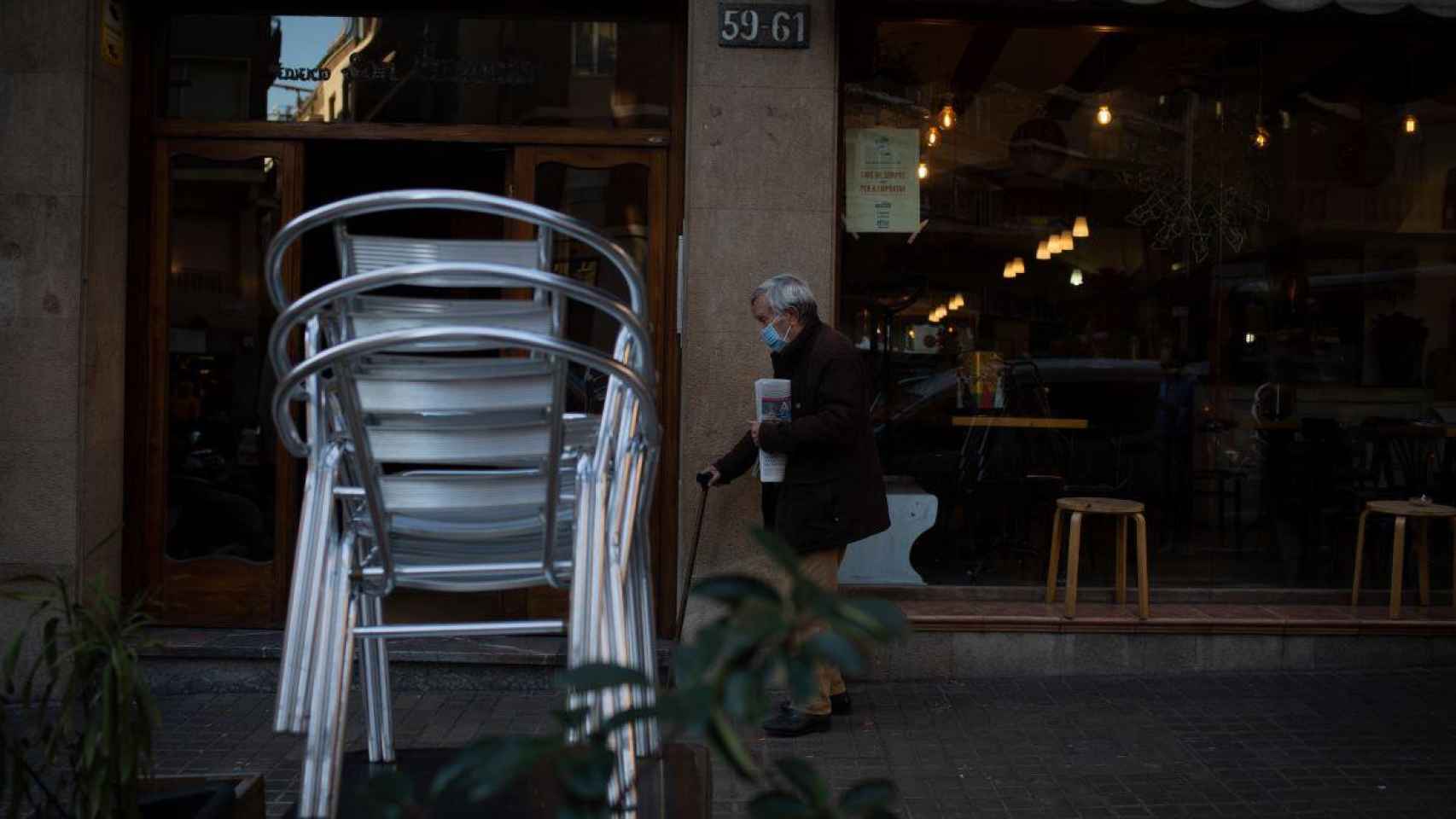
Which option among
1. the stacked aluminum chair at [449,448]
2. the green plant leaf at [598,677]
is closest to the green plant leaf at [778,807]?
the green plant leaf at [598,677]

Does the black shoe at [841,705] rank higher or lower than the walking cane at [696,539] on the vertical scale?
lower

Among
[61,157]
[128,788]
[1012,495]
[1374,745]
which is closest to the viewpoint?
[128,788]

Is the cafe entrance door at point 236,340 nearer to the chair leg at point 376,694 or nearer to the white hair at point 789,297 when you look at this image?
the white hair at point 789,297

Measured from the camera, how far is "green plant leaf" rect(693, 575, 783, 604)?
5.56 ft

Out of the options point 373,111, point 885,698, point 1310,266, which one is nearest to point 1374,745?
point 885,698

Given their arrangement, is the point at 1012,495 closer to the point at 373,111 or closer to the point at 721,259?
the point at 721,259

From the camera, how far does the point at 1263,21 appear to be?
25.7ft

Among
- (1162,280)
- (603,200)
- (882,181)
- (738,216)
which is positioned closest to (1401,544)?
(1162,280)

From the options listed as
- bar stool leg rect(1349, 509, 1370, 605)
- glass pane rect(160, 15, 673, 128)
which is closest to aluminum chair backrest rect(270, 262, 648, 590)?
glass pane rect(160, 15, 673, 128)

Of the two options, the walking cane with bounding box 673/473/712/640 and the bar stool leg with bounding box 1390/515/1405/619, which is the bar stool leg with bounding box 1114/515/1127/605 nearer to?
the bar stool leg with bounding box 1390/515/1405/619

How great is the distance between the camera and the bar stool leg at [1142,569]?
7.41 metres

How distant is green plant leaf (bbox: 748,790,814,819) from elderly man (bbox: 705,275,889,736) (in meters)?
4.40

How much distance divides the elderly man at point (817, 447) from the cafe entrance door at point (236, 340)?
127 cm

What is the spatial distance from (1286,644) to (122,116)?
6667 millimetres
